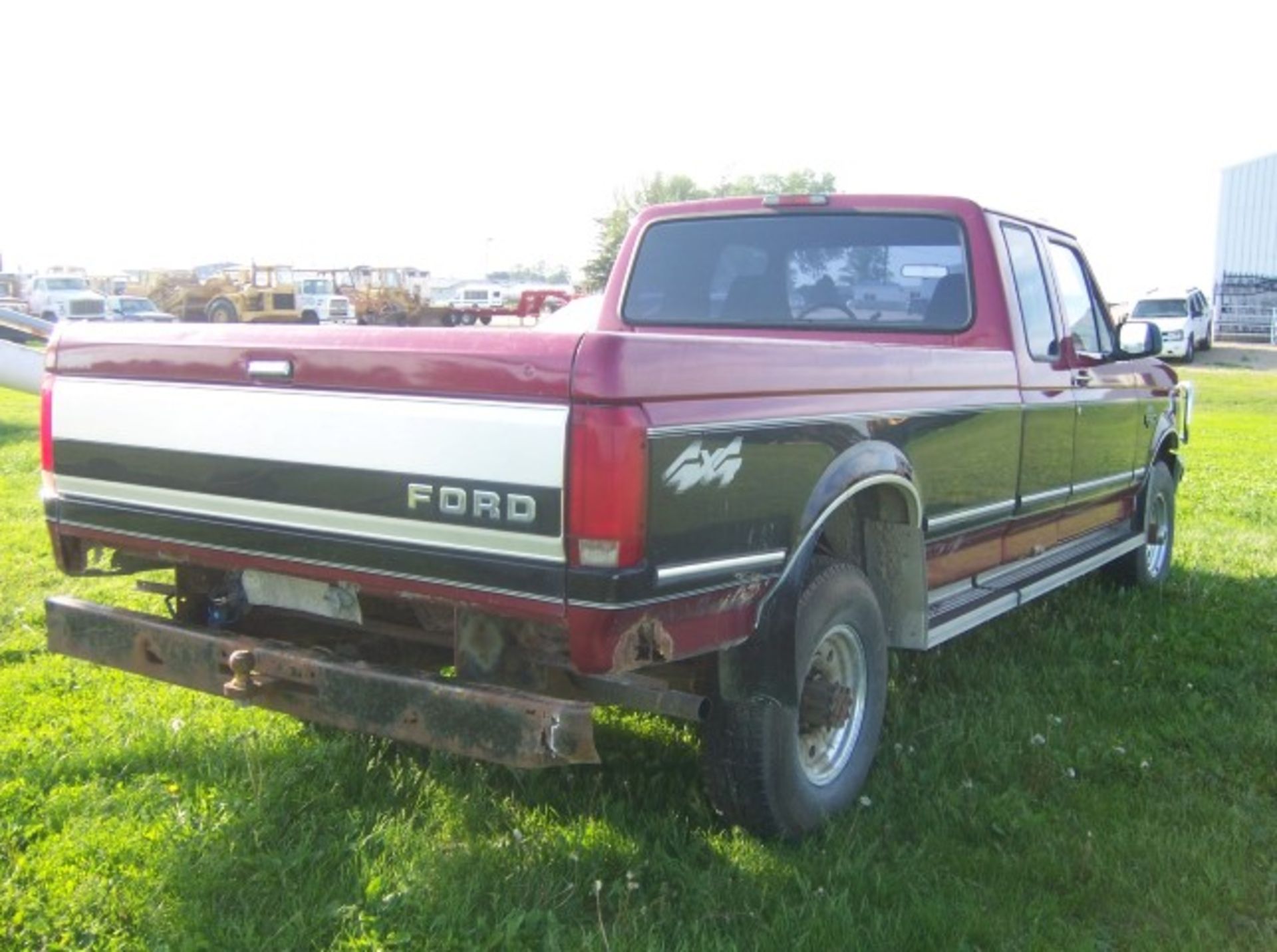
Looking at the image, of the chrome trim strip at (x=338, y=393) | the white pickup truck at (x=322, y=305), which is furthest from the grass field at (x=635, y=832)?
the white pickup truck at (x=322, y=305)

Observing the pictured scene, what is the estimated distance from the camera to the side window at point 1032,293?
4992mm

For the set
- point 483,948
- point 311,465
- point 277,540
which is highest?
point 311,465

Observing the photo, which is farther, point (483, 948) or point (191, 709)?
point (191, 709)

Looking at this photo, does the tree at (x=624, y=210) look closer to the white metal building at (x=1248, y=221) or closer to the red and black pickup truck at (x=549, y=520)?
the white metal building at (x=1248, y=221)

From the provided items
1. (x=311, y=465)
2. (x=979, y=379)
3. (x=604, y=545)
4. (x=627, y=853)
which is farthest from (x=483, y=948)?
(x=979, y=379)

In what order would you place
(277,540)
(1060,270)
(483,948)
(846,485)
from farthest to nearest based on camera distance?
(1060,270) → (846,485) → (277,540) → (483,948)

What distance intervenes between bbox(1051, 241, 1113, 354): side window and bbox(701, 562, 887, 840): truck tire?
2.25 metres

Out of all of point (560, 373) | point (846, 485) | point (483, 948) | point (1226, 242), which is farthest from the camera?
point (1226, 242)

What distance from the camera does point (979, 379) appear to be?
4.46 meters

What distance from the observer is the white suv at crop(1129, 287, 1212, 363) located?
32219 mm

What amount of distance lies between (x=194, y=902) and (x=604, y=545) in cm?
144

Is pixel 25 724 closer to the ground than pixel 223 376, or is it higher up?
closer to the ground

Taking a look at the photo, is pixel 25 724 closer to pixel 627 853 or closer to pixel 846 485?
pixel 627 853

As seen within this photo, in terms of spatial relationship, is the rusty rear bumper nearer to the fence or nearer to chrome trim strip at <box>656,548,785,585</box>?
chrome trim strip at <box>656,548,785,585</box>
